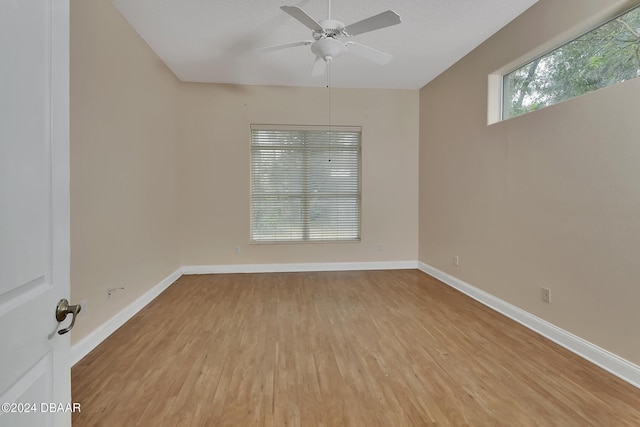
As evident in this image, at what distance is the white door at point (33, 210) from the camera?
618 millimetres

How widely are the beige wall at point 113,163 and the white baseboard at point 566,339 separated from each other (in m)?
3.81

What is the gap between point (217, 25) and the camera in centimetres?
284

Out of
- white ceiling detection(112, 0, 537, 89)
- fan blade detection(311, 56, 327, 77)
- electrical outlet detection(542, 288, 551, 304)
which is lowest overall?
electrical outlet detection(542, 288, 551, 304)

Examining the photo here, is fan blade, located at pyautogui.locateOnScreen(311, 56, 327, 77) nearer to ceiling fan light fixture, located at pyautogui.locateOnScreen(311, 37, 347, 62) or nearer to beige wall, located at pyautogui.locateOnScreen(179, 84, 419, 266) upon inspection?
ceiling fan light fixture, located at pyautogui.locateOnScreen(311, 37, 347, 62)

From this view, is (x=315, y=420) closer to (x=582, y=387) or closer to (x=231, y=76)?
(x=582, y=387)

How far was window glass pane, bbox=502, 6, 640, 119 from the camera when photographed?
6.50ft

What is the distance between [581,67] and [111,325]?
455 cm

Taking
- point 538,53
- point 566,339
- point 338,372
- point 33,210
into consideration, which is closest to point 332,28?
point 538,53

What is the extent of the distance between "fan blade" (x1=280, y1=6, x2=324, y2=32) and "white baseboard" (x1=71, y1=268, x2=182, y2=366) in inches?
113

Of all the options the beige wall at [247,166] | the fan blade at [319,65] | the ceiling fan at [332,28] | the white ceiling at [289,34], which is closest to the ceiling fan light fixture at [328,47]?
the ceiling fan at [332,28]

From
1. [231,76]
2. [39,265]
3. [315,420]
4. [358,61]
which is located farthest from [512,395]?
[231,76]

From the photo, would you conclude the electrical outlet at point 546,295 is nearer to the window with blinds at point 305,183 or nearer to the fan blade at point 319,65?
the window with blinds at point 305,183

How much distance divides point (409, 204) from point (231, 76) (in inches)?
134

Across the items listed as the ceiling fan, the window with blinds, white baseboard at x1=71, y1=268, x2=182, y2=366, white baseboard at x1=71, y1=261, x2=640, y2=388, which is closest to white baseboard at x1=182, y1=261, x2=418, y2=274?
white baseboard at x1=71, y1=261, x2=640, y2=388
